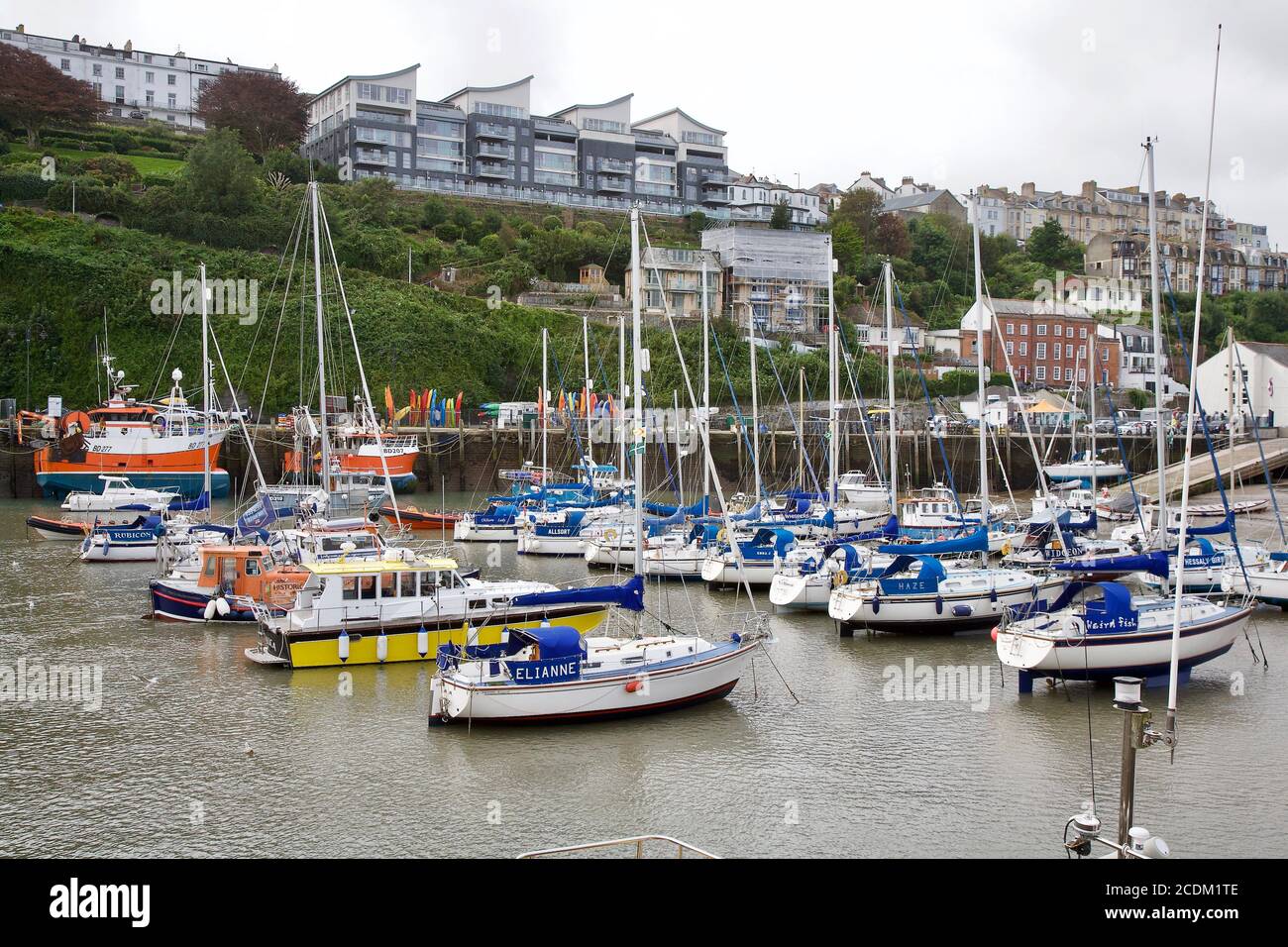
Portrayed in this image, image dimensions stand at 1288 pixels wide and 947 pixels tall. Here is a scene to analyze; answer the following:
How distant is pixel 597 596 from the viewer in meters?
20.4

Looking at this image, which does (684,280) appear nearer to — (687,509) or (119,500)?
(687,509)

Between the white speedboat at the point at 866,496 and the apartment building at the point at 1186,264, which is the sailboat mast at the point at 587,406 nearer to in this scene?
the white speedboat at the point at 866,496

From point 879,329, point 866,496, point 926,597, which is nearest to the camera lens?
point 926,597

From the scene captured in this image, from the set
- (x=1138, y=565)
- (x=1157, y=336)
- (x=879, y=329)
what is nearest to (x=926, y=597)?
(x=1138, y=565)

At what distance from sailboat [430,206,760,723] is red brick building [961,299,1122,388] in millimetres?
64645

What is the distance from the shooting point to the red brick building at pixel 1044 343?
79.6 metres

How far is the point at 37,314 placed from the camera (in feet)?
211

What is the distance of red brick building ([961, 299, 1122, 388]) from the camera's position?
79.6 metres

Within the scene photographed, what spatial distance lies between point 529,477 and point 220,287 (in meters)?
28.6

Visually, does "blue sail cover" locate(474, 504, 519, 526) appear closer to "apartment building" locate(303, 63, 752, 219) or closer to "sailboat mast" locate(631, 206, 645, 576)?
"sailboat mast" locate(631, 206, 645, 576)

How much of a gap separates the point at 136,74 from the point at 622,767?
117 metres

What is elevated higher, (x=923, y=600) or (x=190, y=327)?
(x=190, y=327)

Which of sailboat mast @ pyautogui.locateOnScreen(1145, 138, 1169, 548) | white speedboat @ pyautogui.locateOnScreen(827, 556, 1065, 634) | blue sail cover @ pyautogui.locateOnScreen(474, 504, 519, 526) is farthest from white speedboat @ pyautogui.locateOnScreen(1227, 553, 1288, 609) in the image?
blue sail cover @ pyautogui.locateOnScreen(474, 504, 519, 526)
